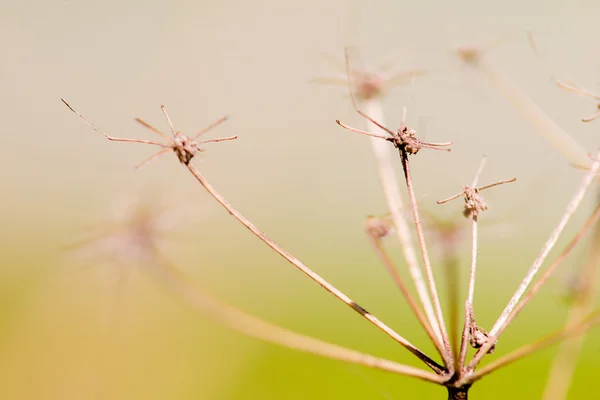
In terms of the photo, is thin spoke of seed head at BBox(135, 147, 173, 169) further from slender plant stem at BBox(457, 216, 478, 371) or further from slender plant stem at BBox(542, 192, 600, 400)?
slender plant stem at BBox(542, 192, 600, 400)

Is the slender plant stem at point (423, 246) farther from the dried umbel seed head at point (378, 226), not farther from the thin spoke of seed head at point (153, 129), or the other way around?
the thin spoke of seed head at point (153, 129)

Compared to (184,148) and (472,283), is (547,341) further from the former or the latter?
(184,148)

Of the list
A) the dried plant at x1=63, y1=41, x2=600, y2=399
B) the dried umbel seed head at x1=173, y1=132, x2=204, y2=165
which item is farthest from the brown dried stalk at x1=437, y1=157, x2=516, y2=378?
the dried umbel seed head at x1=173, y1=132, x2=204, y2=165

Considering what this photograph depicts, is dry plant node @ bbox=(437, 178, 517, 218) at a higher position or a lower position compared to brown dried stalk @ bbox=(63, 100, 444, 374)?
higher

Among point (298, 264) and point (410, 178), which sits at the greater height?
point (410, 178)

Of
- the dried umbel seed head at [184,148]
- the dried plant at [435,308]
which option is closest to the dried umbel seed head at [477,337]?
the dried plant at [435,308]

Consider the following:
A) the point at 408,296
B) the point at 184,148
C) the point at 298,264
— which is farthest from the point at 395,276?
the point at 184,148

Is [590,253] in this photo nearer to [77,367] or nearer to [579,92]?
[579,92]
